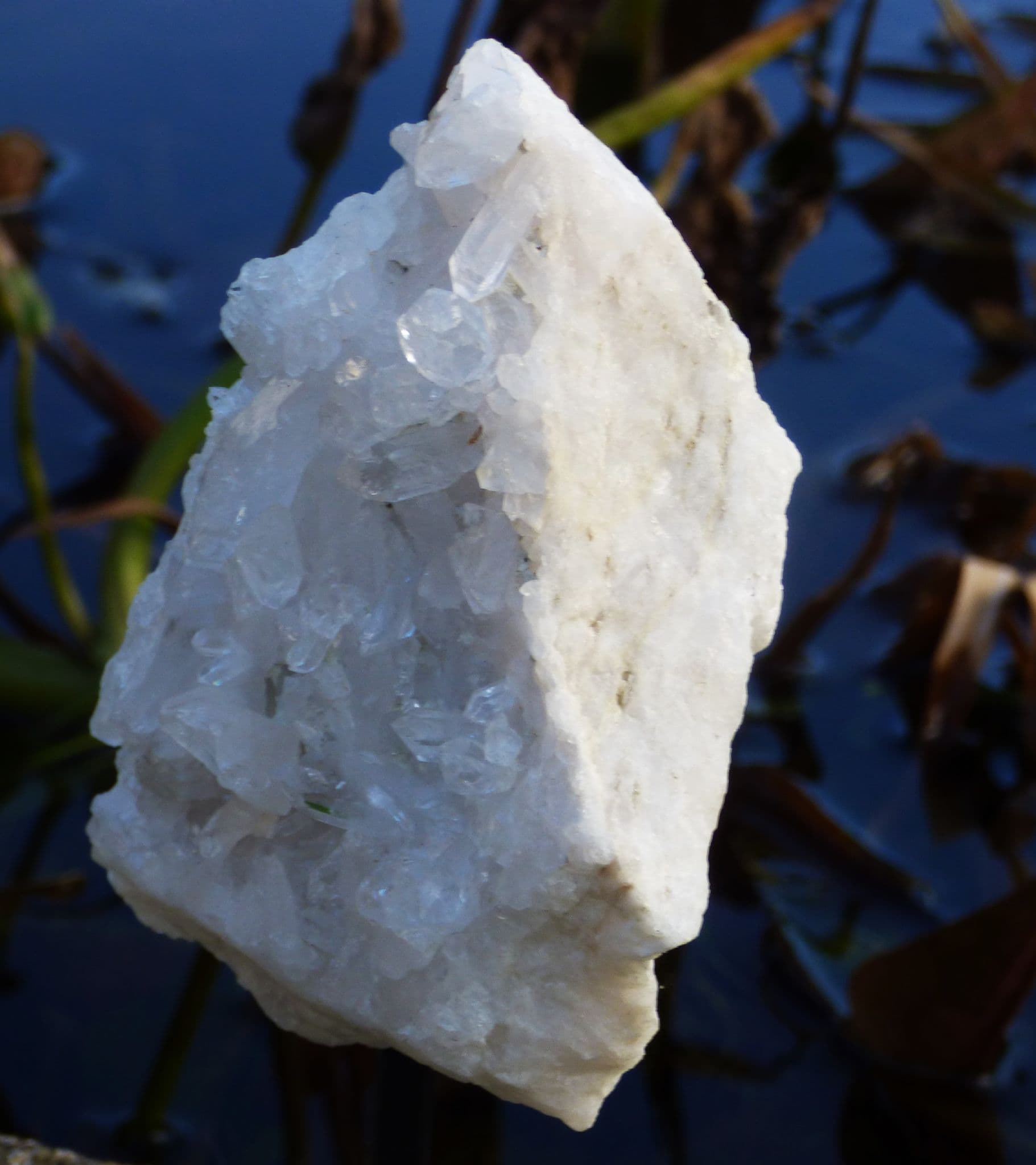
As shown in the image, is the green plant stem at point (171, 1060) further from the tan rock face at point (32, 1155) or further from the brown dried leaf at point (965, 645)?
the brown dried leaf at point (965, 645)

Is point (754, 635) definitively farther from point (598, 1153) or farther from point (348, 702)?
point (598, 1153)

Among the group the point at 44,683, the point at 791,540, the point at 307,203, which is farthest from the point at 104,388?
the point at 791,540

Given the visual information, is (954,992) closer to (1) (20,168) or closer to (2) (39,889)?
(2) (39,889)

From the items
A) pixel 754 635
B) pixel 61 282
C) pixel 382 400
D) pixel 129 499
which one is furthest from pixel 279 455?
pixel 61 282

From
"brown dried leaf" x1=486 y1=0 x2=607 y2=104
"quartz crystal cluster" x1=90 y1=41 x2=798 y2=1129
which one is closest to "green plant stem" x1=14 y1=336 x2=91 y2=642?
"brown dried leaf" x1=486 y1=0 x2=607 y2=104

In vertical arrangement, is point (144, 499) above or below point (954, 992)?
above

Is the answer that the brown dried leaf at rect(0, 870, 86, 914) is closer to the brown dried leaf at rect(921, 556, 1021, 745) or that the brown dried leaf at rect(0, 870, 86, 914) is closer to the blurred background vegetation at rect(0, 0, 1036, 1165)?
the blurred background vegetation at rect(0, 0, 1036, 1165)
